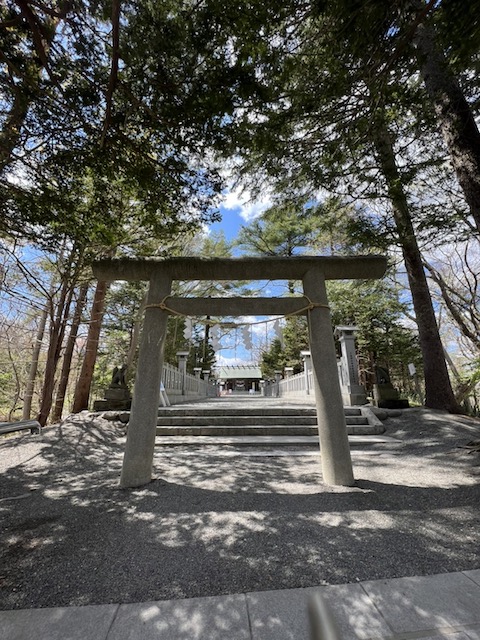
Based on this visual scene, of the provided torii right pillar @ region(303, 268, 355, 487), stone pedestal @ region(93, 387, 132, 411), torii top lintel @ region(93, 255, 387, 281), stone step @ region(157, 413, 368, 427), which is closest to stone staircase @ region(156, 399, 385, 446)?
stone step @ region(157, 413, 368, 427)

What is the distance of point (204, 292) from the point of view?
38.4 ft

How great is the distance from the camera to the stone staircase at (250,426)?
203 inches

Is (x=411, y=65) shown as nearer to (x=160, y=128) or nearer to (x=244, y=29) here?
(x=244, y=29)

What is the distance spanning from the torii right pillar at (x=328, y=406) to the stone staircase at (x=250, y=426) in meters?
1.94

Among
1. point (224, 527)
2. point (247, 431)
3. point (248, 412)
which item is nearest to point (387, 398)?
point (248, 412)

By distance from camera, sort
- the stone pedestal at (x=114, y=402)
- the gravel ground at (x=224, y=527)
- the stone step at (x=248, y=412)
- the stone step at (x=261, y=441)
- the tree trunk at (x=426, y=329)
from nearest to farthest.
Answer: the gravel ground at (x=224, y=527) < the stone step at (x=261, y=441) < the tree trunk at (x=426, y=329) < the stone step at (x=248, y=412) < the stone pedestal at (x=114, y=402)

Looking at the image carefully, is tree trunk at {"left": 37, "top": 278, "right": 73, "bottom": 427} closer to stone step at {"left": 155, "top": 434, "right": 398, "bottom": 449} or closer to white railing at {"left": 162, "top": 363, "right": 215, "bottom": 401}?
white railing at {"left": 162, "top": 363, "right": 215, "bottom": 401}

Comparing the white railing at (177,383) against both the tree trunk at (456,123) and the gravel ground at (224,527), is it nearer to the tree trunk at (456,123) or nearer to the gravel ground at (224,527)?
the gravel ground at (224,527)

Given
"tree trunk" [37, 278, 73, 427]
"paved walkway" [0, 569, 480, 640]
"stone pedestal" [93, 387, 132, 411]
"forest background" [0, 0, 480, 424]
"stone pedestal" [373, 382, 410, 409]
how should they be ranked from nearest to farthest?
"paved walkway" [0, 569, 480, 640], "forest background" [0, 0, 480, 424], "tree trunk" [37, 278, 73, 427], "stone pedestal" [93, 387, 132, 411], "stone pedestal" [373, 382, 410, 409]

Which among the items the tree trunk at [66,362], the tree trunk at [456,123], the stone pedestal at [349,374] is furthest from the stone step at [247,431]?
the tree trunk at [66,362]

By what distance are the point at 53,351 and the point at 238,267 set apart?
5.45m

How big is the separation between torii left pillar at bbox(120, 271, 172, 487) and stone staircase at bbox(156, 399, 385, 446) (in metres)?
1.99

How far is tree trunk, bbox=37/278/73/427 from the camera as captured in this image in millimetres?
6422

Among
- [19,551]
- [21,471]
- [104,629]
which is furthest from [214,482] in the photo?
[21,471]
